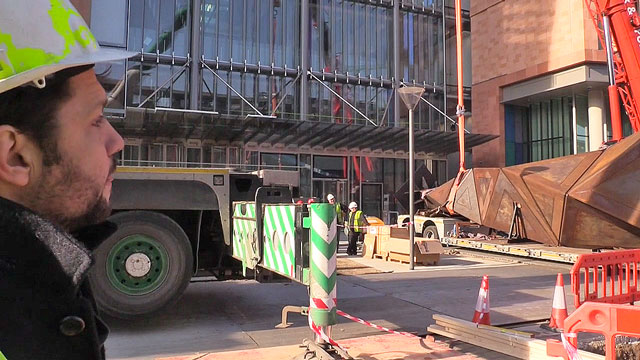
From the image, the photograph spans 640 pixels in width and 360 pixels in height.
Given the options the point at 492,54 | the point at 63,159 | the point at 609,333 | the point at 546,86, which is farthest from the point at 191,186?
the point at 492,54

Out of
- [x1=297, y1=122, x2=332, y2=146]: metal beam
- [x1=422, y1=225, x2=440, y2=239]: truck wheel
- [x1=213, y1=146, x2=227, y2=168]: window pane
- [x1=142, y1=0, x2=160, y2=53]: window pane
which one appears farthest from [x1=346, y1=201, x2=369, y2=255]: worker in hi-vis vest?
[x1=142, y1=0, x2=160, y2=53]: window pane

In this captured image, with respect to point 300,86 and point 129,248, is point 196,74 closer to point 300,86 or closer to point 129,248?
point 300,86

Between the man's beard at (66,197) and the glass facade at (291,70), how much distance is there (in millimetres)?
17764

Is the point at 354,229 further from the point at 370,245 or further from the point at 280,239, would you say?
the point at 280,239

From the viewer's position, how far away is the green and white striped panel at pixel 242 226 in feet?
19.1

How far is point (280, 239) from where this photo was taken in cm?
522

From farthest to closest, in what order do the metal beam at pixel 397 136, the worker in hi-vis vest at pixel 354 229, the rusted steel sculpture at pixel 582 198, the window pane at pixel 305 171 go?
the window pane at pixel 305 171
the metal beam at pixel 397 136
the worker in hi-vis vest at pixel 354 229
the rusted steel sculpture at pixel 582 198

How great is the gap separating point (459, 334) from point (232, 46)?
20.7 m

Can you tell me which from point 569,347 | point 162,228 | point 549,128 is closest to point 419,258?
point 162,228

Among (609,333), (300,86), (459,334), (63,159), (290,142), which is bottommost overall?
(459,334)

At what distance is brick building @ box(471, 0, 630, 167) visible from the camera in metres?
24.6

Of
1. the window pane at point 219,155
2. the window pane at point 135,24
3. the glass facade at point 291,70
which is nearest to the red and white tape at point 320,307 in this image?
the glass facade at point 291,70

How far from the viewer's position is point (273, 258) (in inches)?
212

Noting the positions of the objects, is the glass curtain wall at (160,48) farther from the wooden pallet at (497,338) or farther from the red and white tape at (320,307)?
the red and white tape at (320,307)
